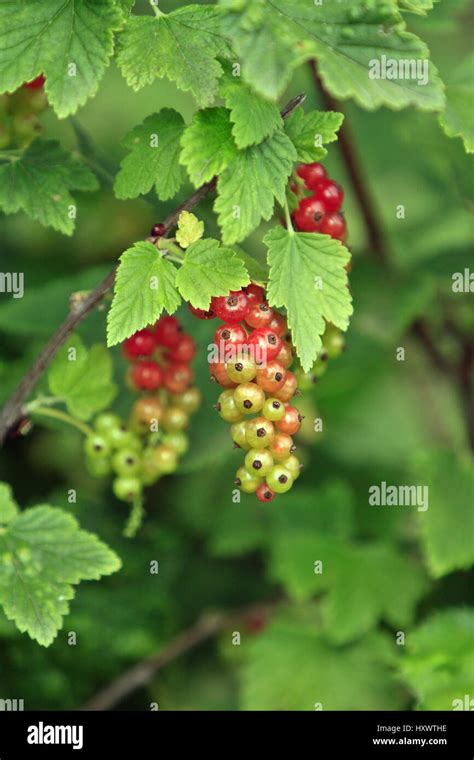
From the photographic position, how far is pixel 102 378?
164 centimetres

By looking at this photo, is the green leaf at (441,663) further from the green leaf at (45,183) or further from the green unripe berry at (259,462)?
the green leaf at (45,183)

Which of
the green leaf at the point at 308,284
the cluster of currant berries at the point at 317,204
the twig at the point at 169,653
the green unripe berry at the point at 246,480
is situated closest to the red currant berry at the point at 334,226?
the cluster of currant berries at the point at 317,204

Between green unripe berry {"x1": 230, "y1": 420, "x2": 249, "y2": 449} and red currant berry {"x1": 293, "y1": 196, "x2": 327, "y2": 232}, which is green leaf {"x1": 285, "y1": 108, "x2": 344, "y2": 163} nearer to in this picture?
red currant berry {"x1": 293, "y1": 196, "x2": 327, "y2": 232}

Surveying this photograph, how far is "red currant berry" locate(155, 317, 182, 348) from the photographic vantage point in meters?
1.63

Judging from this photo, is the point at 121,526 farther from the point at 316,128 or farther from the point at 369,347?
the point at 316,128

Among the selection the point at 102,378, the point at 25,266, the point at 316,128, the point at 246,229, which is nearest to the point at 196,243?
the point at 246,229

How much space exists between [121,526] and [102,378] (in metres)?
0.69

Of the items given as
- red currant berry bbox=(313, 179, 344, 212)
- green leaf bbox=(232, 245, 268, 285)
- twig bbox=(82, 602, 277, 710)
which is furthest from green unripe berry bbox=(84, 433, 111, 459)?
twig bbox=(82, 602, 277, 710)

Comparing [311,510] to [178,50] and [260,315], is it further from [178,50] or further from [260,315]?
[178,50]

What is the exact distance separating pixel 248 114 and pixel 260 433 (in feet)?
1.52

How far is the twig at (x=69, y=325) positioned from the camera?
1.36m

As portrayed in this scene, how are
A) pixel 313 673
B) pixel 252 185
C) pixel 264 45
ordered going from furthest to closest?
pixel 313 673, pixel 252 185, pixel 264 45

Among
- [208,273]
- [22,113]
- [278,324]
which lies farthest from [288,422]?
[22,113]

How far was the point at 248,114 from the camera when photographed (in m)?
1.25
